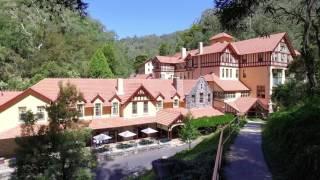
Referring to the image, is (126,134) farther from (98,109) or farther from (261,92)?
(261,92)

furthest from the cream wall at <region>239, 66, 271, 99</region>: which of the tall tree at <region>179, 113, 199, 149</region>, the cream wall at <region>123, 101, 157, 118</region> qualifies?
the tall tree at <region>179, 113, 199, 149</region>

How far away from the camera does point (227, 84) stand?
46781 mm

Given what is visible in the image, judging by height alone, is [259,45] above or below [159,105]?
above

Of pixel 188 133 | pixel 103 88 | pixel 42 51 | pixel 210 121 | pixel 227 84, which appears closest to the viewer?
pixel 188 133

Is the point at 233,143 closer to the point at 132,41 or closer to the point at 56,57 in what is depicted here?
the point at 56,57

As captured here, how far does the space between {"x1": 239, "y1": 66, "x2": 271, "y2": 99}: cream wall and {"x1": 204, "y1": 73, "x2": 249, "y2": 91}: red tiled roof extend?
0.82 metres

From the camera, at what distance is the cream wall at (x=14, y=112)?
29736mm

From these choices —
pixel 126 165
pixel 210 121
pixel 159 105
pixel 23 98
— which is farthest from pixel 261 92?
pixel 23 98

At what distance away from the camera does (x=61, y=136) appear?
17.3m

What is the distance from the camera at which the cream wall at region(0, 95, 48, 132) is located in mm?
29736

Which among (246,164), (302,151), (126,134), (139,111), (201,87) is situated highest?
(201,87)

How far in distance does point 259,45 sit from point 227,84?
7.28 meters

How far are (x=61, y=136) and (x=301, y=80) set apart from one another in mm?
21471

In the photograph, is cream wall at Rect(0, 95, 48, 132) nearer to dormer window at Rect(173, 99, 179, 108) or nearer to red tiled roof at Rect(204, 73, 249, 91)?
dormer window at Rect(173, 99, 179, 108)
